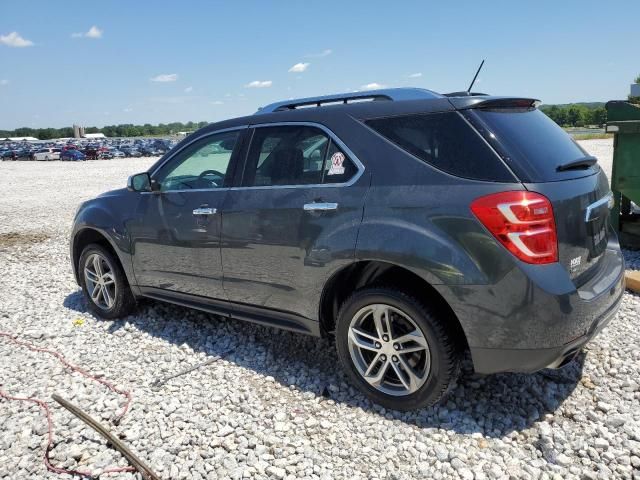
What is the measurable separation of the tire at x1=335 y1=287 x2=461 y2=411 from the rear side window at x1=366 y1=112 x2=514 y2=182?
0.78 m

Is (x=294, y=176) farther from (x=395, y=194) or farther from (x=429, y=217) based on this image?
(x=429, y=217)

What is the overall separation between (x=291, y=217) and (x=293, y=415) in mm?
1266

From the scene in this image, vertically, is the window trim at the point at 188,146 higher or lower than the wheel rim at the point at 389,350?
higher

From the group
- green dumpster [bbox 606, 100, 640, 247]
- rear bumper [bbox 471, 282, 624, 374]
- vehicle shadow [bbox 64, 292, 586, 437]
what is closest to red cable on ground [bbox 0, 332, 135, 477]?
vehicle shadow [bbox 64, 292, 586, 437]

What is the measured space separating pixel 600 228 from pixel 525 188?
82cm

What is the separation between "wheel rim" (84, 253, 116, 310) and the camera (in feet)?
16.5

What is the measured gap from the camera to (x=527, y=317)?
2668 mm

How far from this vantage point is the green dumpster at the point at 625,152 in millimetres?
5909

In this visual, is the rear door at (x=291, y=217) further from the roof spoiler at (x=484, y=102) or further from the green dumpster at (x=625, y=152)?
the green dumpster at (x=625, y=152)

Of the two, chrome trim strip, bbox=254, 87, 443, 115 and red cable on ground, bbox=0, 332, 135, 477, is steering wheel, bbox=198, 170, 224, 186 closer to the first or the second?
chrome trim strip, bbox=254, 87, 443, 115

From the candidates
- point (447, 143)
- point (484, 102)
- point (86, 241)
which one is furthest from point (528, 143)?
point (86, 241)

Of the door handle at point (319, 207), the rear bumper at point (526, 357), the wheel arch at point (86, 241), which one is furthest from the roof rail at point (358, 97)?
the wheel arch at point (86, 241)

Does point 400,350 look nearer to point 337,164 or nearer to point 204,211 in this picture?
point 337,164

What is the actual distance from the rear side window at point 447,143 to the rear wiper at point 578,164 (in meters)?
0.44
